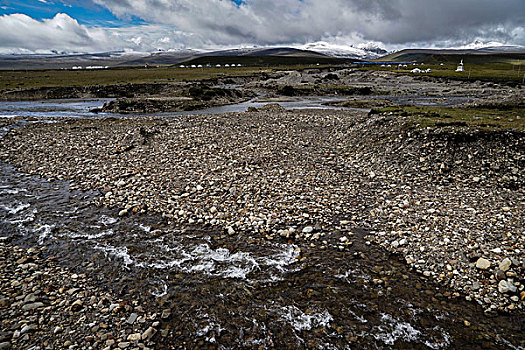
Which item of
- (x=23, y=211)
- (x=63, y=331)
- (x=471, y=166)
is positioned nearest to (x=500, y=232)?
(x=471, y=166)

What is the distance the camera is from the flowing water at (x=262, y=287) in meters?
7.61

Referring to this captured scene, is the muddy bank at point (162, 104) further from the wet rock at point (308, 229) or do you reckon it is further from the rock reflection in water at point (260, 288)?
the wet rock at point (308, 229)

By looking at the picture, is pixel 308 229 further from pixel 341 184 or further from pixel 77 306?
pixel 77 306

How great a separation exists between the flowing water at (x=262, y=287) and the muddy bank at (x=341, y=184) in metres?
0.77

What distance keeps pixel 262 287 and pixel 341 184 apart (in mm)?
8727

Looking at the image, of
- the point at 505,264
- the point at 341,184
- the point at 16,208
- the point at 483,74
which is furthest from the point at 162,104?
the point at 483,74

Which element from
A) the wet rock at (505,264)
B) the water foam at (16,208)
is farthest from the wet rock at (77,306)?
the wet rock at (505,264)

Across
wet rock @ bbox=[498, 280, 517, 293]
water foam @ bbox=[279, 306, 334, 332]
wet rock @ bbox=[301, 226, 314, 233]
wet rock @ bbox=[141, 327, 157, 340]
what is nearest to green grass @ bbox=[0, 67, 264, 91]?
wet rock @ bbox=[301, 226, 314, 233]

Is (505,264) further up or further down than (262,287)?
further up

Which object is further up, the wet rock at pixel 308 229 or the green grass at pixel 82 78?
the green grass at pixel 82 78

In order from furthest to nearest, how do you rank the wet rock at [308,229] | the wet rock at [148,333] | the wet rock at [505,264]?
the wet rock at [308,229], the wet rock at [505,264], the wet rock at [148,333]

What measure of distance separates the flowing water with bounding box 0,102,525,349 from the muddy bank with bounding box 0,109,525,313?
0.77 m

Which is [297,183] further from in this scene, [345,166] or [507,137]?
[507,137]

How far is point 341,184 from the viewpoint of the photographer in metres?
16.2
